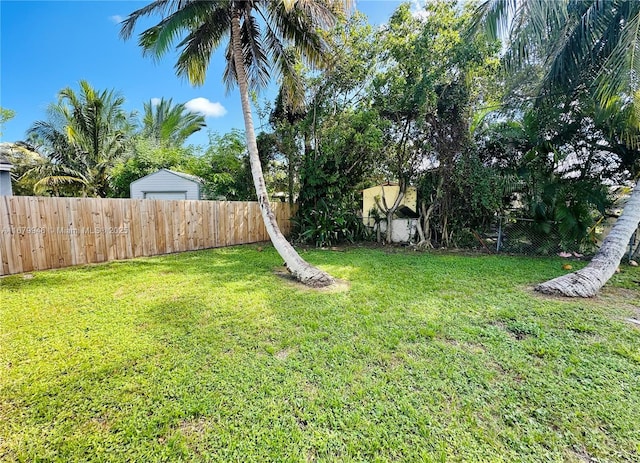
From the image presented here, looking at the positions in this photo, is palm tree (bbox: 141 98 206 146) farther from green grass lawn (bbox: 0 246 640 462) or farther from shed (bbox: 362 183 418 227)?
green grass lawn (bbox: 0 246 640 462)

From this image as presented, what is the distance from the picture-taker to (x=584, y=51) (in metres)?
5.72

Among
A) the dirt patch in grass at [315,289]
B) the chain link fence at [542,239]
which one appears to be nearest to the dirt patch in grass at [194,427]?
the dirt patch in grass at [315,289]

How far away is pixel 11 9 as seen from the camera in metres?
4.58

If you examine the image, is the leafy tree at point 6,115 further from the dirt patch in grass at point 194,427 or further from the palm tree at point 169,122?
the dirt patch in grass at point 194,427

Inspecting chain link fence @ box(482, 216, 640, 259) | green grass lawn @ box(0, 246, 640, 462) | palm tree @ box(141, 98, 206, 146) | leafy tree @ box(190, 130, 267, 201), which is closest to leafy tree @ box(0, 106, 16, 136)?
palm tree @ box(141, 98, 206, 146)

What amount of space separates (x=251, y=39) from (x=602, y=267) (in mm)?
8351

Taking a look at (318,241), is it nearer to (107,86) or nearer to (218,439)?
(218,439)

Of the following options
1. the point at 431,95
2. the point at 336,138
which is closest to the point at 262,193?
the point at 336,138

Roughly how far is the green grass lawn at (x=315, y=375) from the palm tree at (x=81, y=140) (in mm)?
12419

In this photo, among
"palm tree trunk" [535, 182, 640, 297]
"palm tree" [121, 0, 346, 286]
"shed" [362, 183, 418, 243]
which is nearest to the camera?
"palm tree trunk" [535, 182, 640, 297]

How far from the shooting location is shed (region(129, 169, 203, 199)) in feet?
37.6

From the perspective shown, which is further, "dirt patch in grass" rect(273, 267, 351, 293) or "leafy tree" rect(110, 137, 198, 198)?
"leafy tree" rect(110, 137, 198, 198)

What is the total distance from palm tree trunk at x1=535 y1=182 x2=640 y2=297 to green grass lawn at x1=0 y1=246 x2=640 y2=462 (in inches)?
9.6

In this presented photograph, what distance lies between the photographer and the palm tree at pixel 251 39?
5.29 meters
